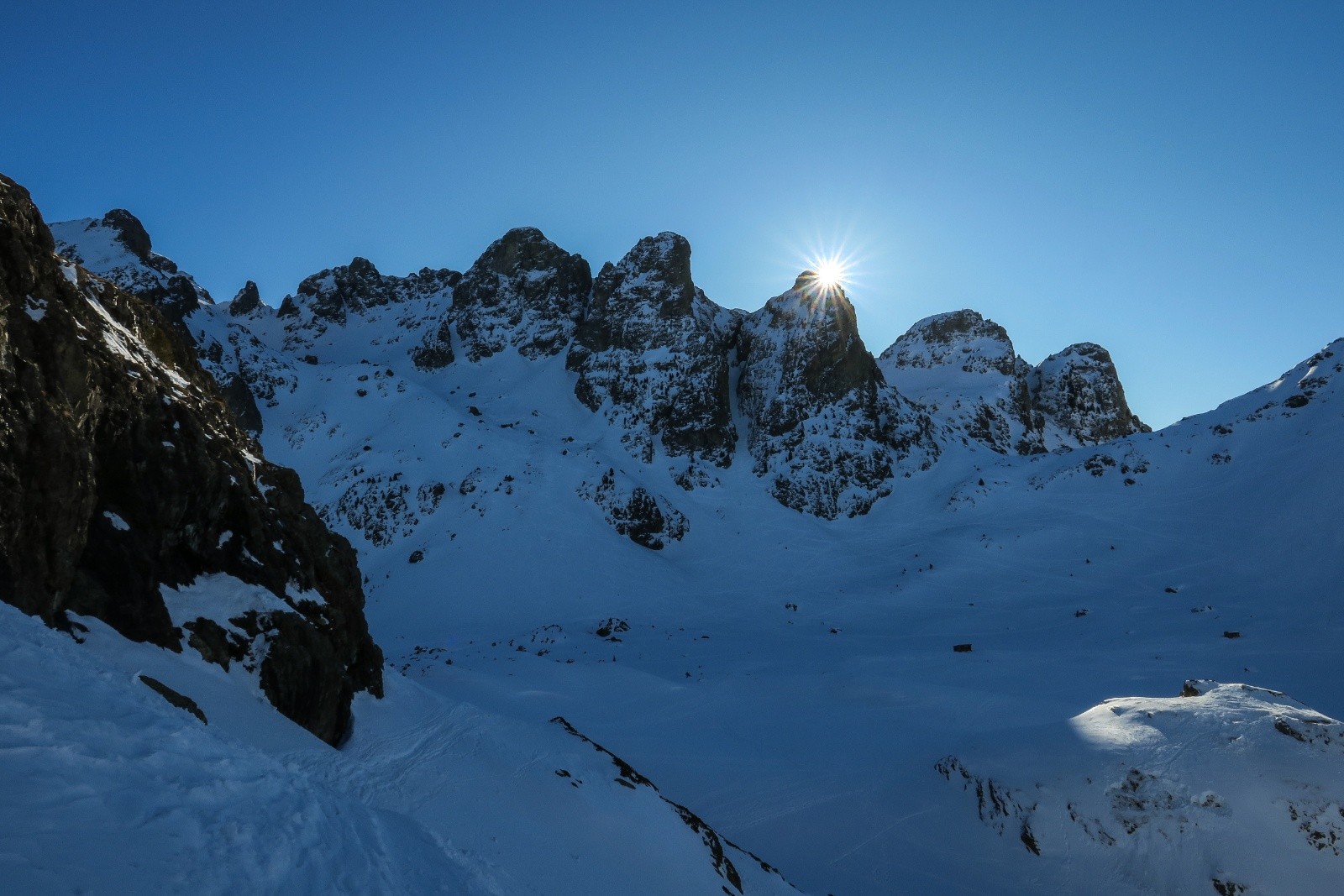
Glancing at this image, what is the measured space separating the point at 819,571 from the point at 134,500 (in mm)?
37830

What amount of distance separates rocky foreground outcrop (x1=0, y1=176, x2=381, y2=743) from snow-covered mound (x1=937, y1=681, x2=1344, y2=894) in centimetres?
1433

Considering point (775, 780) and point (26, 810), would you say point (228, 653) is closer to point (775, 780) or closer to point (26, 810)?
point (26, 810)

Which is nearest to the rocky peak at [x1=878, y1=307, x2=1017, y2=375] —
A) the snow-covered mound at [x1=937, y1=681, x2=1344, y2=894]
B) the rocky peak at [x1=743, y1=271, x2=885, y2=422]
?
the rocky peak at [x1=743, y1=271, x2=885, y2=422]

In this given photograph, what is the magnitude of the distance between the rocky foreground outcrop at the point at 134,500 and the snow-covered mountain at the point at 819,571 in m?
1.74

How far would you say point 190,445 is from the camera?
11.6 meters

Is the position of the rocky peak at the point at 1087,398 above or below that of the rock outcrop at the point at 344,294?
below

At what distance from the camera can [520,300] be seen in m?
70.1

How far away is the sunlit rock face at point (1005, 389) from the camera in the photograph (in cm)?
6312

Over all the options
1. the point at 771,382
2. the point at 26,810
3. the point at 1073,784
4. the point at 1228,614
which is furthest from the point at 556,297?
the point at 26,810

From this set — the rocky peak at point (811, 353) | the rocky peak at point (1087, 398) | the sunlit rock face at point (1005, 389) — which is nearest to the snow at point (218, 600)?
the rocky peak at point (811, 353)

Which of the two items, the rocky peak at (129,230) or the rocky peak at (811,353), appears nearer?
the rocky peak at (811,353)

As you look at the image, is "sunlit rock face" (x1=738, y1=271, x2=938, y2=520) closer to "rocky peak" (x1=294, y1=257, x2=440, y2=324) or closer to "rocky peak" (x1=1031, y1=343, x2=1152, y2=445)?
"rocky peak" (x1=1031, y1=343, x2=1152, y2=445)

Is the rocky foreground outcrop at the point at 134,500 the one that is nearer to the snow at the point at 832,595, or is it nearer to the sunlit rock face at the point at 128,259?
the snow at the point at 832,595

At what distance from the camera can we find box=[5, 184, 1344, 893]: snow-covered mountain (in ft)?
43.6
